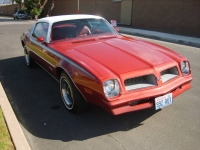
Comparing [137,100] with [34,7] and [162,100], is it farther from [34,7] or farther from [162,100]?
[34,7]

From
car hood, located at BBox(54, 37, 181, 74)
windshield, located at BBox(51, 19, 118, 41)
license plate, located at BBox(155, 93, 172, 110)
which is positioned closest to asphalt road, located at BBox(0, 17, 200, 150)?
license plate, located at BBox(155, 93, 172, 110)

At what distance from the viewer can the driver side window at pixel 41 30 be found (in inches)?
184

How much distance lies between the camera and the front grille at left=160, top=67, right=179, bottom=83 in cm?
326

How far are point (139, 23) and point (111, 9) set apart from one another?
171 inches

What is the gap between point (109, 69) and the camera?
295 cm

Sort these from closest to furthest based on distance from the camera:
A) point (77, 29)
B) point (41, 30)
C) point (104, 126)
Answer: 1. point (104, 126)
2. point (77, 29)
3. point (41, 30)

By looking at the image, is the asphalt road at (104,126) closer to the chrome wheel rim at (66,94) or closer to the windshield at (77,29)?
the chrome wheel rim at (66,94)

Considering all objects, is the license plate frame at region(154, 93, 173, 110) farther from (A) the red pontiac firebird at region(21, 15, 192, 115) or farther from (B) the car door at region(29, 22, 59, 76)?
(B) the car door at region(29, 22, 59, 76)

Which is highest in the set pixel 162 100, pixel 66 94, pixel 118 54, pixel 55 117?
pixel 118 54

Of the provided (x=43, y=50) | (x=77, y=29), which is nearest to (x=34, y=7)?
(x=43, y=50)

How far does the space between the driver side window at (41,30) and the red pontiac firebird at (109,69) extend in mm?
81

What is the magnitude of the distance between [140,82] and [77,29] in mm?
2066

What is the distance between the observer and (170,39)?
1157 cm

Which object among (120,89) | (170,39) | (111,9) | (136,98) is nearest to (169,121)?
(136,98)
